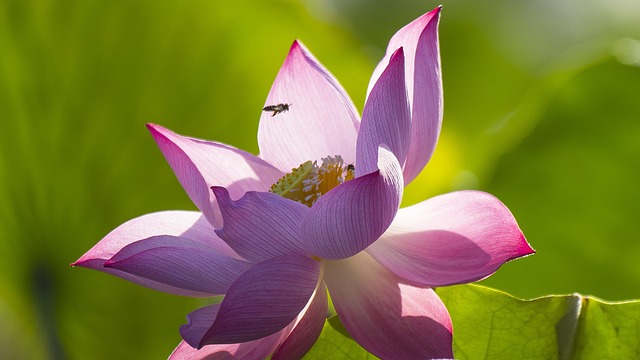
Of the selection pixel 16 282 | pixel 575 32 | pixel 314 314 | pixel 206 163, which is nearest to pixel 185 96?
pixel 16 282

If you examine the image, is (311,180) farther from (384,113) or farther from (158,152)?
(158,152)

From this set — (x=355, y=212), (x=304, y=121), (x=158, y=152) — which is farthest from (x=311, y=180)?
(x=158, y=152)

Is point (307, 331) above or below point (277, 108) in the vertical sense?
below

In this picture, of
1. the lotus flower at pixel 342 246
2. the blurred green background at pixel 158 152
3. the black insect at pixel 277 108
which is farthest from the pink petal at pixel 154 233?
the blurred green background at pixel 158 152

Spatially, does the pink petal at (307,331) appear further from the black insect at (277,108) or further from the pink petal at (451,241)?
the black insect at (277,108)

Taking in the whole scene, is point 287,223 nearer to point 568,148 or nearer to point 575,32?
point 568,148
